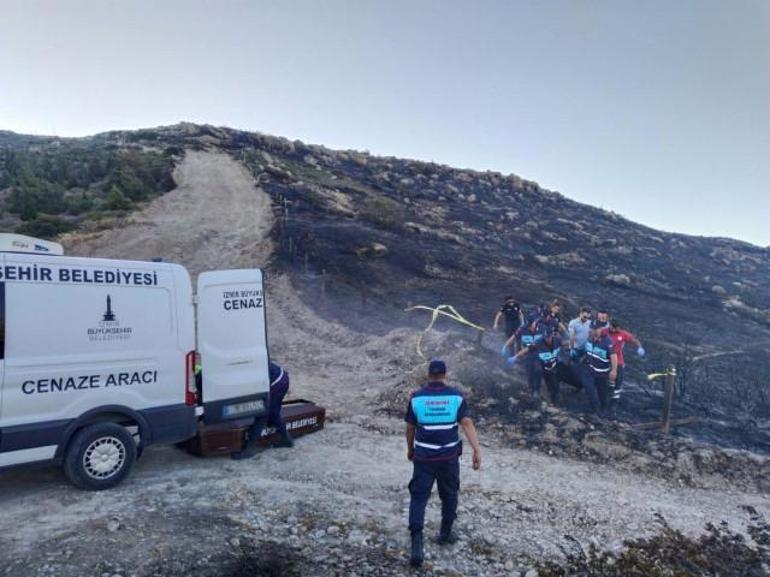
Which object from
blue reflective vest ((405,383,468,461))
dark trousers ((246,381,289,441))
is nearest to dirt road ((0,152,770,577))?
dark trousers ((246,381,289,441))

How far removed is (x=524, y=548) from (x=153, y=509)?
12.1ft

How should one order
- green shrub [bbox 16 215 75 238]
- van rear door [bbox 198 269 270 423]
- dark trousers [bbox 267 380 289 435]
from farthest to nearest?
green shrub [bbox 16 215 75 238] < dark trousers [bbox 267 380 289 435] < van rear door [bbox 198 269 270 423]

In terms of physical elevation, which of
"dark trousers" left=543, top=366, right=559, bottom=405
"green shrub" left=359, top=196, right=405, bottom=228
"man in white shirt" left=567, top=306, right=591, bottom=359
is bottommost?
"dark trousers" left=543, top=366, right=559, bottom=405

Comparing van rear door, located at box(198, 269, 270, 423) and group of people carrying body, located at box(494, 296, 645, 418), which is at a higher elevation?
van rear door, located at box(198, 269, 270, 423)

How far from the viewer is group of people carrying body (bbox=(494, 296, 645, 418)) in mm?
10336

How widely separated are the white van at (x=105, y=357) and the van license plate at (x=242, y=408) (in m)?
0.02

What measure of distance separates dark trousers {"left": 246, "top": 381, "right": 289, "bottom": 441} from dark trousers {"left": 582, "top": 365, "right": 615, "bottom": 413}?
19.2 ft

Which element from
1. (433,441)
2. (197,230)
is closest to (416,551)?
(433,441)

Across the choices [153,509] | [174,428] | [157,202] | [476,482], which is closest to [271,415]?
[174,428]

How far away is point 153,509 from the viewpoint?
17.7 ft

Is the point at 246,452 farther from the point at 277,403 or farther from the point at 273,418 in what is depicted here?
the point at 277,403

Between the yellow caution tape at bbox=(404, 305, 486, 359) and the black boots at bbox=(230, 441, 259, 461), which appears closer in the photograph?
the black boots at bbox=(230, 441, 259, 461)

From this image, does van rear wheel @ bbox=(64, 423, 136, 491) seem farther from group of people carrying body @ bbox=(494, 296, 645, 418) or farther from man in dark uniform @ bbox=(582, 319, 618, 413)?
man in dark uniform @ bbox=(582, 319, 618, 413)

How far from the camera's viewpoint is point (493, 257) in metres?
25.7
